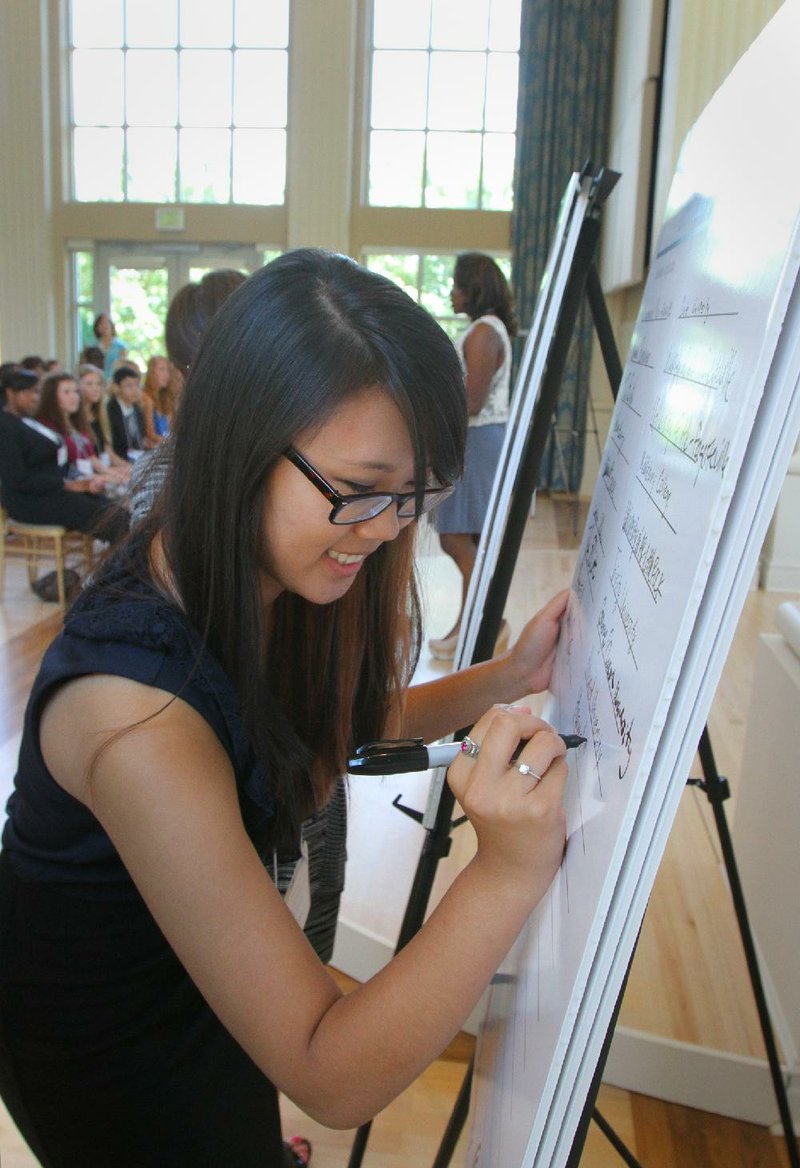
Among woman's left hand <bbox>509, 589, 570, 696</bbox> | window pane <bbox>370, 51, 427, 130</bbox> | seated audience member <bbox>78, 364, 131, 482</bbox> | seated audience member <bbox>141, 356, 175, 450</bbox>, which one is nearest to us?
woman's left hand <bbox>509, 589, 570, 696</bbox>

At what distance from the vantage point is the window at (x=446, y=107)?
10.5m

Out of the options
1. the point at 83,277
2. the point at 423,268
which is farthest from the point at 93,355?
the point at 423,268

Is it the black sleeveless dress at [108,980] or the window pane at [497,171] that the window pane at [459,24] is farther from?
the black sleeveless dress at [108,980]

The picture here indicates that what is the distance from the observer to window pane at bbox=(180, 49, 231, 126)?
1077 cm

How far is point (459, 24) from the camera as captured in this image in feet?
34.8

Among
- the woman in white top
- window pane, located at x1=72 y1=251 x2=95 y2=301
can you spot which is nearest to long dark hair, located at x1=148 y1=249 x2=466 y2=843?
the woman in white top

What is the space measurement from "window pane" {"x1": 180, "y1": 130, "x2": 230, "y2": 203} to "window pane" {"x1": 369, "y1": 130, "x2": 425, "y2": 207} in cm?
153

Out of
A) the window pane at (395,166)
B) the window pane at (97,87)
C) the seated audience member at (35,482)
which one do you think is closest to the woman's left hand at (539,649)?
the seated audience member at (35,482)

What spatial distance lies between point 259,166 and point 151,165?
1205 millimetres

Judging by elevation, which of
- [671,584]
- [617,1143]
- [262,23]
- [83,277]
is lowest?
[617,1143]

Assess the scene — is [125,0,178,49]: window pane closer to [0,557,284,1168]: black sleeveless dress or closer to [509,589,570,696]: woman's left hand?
[509,589,570,696]: woman's left hand

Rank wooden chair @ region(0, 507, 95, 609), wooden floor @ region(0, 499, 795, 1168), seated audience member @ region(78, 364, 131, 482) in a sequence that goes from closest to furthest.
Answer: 1. wooden floor @ region(0, 499, 795, 1168)
2. wooden chair @ region(0, 507, 95, 609)
3. seated audience member @ region(78, 364, 131, 482)

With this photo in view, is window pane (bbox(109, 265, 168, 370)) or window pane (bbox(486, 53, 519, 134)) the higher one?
window pane (bbox(486, 53, 519, 134))

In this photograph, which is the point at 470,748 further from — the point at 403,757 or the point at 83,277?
the point at 83,277
